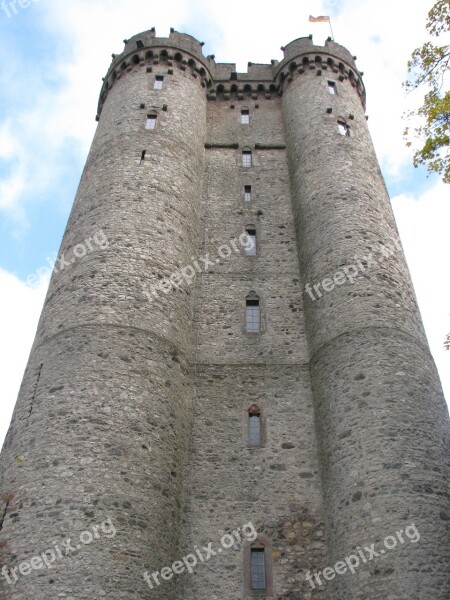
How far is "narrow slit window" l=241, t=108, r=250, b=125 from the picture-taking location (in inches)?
954

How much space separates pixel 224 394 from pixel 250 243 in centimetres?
572

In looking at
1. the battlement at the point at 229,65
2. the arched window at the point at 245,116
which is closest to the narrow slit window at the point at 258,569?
the arched window at the point at 245,116

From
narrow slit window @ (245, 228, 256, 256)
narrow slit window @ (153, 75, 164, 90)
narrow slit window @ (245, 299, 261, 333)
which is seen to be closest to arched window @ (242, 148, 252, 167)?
narrow slit window @ (245, 228, 256, 256)

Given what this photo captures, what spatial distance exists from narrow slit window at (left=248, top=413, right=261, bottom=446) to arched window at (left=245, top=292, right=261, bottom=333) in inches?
106

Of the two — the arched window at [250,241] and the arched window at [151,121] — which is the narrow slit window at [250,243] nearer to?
the arched window at [250,241]

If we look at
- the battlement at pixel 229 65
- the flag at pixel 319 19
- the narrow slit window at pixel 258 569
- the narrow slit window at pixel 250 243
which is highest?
the flag at pixel 319 19

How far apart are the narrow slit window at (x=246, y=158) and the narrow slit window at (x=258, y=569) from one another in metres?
13.7

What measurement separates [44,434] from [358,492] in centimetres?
648

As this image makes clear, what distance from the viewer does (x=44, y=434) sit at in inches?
494

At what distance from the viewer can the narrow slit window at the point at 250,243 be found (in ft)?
62.2

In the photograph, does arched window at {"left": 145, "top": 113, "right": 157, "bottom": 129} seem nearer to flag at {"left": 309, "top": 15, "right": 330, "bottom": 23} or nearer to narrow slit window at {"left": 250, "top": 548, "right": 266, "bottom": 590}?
flag at {"left": 309, "top": 15, "right": 330, "bottom": 23}

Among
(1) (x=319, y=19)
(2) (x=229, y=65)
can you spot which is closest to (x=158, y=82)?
(2) (x=229, y=65)

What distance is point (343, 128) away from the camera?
21.3 metres

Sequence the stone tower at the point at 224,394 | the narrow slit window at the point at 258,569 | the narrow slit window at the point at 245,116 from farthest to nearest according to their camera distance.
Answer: the narrow slit window at the point at 245,116
the narrow slit window at the point at 258,569
the stone tower at the point at 224,394
